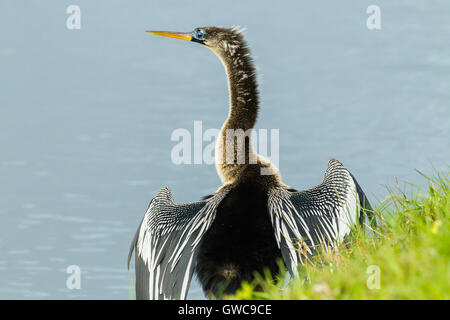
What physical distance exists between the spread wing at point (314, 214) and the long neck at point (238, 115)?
60 cm

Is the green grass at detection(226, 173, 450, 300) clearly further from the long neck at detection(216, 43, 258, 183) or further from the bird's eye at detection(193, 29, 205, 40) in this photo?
the bird's eye at detection(193, 29, 205, 40)

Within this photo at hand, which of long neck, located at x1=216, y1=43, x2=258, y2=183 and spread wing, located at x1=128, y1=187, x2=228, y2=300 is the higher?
long neck, located at x1=216, y1=43, x2=258, y2=183

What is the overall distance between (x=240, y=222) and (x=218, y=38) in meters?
3.30

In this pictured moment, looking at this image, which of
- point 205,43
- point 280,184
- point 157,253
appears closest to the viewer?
point 157,253

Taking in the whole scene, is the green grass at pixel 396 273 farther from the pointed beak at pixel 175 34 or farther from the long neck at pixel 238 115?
the pointed beak at pixel 175 34

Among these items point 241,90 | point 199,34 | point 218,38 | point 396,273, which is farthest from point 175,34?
point 396,273

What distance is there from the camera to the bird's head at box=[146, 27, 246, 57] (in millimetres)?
7262

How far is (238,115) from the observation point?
6.74m

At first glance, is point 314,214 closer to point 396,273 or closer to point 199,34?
point 396,273

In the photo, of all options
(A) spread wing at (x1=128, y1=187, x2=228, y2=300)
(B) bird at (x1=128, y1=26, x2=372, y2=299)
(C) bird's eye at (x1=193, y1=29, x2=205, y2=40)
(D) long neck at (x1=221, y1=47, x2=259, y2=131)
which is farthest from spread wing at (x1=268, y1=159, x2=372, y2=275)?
(C) bird's eye at (x1=193, y1=29, x2=205, y2=40)
